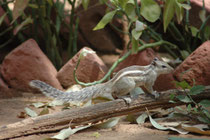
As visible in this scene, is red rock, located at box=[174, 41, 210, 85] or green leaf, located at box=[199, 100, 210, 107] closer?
green leaf, located at box=[199, 100, 210, 107]

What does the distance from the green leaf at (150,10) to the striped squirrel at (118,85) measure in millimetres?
597

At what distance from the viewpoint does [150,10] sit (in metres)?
2.70

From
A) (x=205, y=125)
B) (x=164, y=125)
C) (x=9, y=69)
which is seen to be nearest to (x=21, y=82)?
(x=9, y=69)

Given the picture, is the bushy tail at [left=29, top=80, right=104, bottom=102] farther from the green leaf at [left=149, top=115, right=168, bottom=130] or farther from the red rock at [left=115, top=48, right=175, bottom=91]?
the red rock at [left=115, top=48, right=175, bottom=91]

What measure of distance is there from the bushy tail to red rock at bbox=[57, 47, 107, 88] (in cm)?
136

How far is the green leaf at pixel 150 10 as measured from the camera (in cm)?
270

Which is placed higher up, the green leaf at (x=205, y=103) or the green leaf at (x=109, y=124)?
the green leaf at (x=109, y=124)

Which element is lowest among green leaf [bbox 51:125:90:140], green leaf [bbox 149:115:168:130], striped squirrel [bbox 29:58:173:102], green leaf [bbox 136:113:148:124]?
green leaf [bbox 149:115:168:130]

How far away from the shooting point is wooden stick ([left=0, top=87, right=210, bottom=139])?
253 centimetres

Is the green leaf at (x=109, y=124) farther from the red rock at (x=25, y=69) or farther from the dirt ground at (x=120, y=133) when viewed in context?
the red rock at (x=25, y=69)

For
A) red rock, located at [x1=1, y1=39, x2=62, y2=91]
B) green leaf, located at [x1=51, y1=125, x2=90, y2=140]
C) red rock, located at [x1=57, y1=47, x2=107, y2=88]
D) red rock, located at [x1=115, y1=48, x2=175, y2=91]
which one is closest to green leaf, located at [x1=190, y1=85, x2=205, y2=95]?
green leaf, located at [x1=51, y1=125, x2=90, y2=140]

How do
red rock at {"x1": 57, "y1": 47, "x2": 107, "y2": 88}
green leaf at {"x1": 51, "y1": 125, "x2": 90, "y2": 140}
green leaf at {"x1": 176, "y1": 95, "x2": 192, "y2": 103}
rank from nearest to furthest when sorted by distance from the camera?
green leaf at {"x1": 51, "y1": 125, "x2": 90, "y2": 140} < green leaf at {"x1": 176, "y1": 95, "x2": 192, "y2": 103} < red rock at {"x1": 57, "y1": 47, "x2": 107, "y2": 88}

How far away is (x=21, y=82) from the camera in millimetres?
4488

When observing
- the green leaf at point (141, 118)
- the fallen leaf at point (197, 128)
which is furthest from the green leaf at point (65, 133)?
the fallen leaf at point (197, 128)
